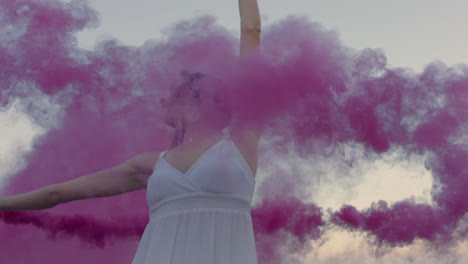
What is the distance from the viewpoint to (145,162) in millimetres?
3285

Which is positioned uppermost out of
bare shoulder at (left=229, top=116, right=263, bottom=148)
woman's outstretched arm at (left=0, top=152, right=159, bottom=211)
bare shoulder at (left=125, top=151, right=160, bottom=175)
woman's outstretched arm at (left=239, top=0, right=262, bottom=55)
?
woman's outstretched arm at (left=239, top=0, right=262, bottom=55)

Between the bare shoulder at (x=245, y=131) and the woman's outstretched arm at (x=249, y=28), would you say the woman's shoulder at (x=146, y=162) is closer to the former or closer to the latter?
the bare shoulder at (x=245, y=131)

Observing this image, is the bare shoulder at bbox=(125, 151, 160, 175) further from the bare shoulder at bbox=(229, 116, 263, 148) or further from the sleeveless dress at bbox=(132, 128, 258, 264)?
the bare shoulder at bbox=(229, 116, 263, 148)

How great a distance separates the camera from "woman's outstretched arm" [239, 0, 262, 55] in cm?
321

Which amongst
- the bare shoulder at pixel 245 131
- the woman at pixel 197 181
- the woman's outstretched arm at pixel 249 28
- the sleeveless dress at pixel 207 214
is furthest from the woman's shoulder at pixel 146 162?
the woman's outstretched arm at pixel 249 28

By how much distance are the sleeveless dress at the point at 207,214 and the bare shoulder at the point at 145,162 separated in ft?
0.99

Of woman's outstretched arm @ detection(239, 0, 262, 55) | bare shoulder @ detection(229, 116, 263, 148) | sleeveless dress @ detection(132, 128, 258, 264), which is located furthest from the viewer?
woman's outstretched arm @ detection(239, 0, 262, 55)

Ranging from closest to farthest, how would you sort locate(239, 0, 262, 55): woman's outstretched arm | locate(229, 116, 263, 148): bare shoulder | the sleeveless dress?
the sleeveless dress, locate(229, 116, 263, 148): bare shoulder, locate(239, 0, 262, 55): woman's outstretched arm


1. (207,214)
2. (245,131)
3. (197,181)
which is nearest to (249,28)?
(245,131)

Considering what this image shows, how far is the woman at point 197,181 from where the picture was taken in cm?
285

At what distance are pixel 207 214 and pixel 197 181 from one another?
186 mm

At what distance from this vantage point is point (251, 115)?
3.46 metres

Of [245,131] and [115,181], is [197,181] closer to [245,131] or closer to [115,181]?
[245,131]

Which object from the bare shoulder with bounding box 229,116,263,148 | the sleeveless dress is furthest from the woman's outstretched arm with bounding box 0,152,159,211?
the bare shoulder with bounding box 229,116,263,148
